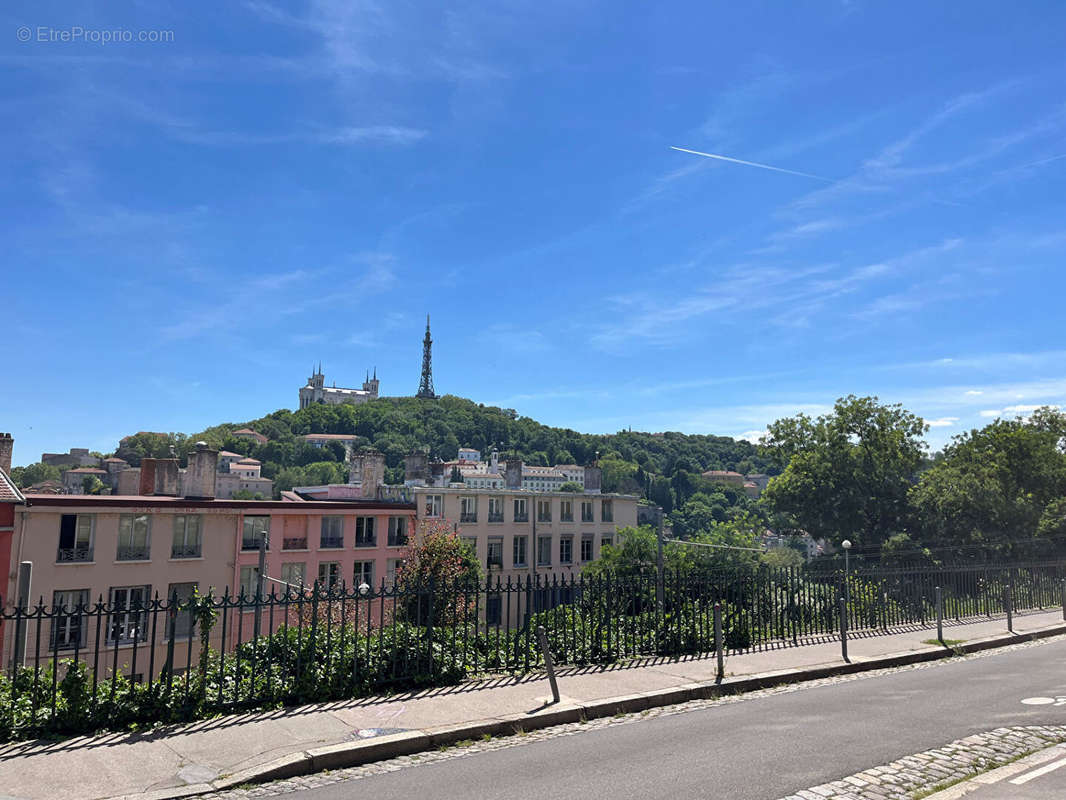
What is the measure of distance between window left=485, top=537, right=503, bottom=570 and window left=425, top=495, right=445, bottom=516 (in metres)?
4.91

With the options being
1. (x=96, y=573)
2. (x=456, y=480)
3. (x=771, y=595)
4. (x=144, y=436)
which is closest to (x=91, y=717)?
(x=771, y=595)

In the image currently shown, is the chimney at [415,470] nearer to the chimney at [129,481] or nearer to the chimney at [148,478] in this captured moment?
the chimney at [129,481]

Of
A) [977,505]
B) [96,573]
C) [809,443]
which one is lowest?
[96,573]

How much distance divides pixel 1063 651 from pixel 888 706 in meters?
7.81

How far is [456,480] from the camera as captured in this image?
296 feet

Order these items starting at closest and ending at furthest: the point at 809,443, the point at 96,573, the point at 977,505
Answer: the point at 96,573 < the point at 977,505 < the point at 809,443

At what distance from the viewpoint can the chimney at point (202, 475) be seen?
37.7 m

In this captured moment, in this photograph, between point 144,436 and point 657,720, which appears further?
point 144,436

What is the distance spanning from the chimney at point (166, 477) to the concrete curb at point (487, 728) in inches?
1571

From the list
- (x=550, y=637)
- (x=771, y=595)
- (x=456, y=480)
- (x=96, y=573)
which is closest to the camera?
(x=550, y=637)

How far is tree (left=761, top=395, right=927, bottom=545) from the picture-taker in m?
54.3

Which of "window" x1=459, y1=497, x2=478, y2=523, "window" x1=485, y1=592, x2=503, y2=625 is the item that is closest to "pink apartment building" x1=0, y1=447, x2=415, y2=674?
"window" x1=485, y1=592, x2=503, y2=625

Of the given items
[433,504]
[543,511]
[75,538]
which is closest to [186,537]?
[75,538]

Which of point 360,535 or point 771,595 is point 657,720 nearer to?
point 771,595
